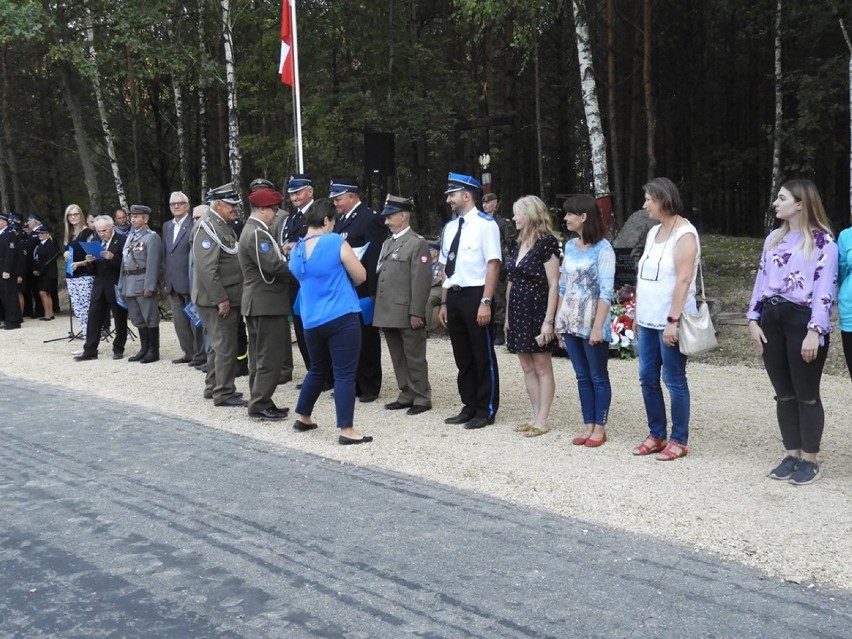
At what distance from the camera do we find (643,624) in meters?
3.52

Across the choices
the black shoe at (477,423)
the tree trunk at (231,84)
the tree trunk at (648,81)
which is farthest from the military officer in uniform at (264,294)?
the tree trunk at (648,81)

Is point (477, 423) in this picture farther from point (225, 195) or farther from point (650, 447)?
point (225, 195)

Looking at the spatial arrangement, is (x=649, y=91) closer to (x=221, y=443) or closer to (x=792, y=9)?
(x=792, y=9)

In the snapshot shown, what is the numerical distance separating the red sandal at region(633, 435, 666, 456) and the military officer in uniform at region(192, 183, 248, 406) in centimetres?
383

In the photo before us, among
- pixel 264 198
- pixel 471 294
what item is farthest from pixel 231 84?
pixel 471 294

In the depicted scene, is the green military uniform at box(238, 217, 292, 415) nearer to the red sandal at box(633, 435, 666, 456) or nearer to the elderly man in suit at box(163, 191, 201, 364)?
the elderly man in suit at box(163, 191, 201, 364)

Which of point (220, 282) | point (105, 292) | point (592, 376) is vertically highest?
point (220, 282)

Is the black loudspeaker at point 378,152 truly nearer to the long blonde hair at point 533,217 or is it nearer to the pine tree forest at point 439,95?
the pine tree forest at point 439,95

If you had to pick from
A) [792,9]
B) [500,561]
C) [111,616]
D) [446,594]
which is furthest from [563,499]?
[792,9]

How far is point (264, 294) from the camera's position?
24.9 ft

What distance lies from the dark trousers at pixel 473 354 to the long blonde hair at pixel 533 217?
0.71m

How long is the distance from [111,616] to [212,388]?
16.4ft

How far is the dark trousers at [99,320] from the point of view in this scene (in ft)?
38.1

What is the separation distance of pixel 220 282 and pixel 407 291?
1.87m
